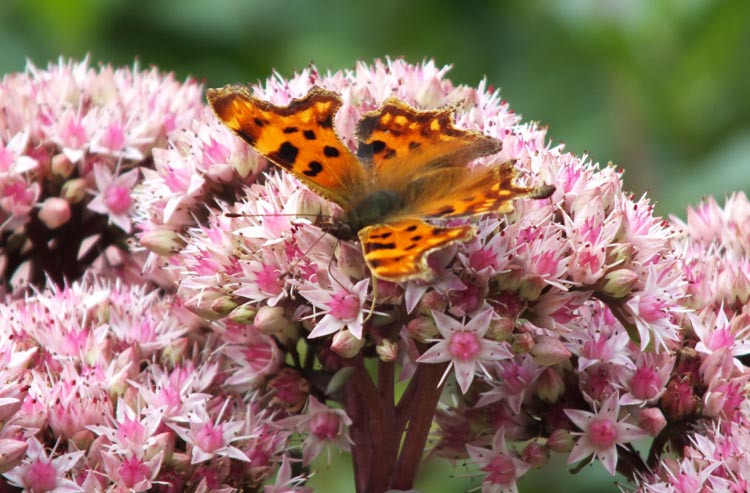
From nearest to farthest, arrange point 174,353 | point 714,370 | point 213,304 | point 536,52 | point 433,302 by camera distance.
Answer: point 433,302
point 213,304
point 714,370
point 174,353
point 536,52

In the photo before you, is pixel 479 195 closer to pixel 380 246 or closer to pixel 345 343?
pixel 380 246

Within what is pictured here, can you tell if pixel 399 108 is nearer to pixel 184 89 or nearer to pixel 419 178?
pixel 419 178

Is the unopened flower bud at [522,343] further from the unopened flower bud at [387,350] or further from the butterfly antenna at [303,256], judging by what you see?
the butterfly antenna at [303,256]

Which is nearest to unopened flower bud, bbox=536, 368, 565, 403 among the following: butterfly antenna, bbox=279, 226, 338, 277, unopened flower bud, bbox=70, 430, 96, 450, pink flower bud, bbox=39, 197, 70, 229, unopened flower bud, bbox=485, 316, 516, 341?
unopened flower bud, bbox=485, 316, 516, 341

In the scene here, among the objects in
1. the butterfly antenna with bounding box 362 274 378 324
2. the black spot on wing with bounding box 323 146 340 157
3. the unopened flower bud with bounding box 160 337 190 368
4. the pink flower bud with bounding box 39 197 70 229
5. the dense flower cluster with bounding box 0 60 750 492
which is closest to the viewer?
the butterfly antenna with bounding box 362 274 378 324

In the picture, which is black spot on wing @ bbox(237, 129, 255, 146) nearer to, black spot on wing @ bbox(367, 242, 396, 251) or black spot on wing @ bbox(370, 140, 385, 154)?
black spot on wing @ bbox(370, 140, 385, 154)

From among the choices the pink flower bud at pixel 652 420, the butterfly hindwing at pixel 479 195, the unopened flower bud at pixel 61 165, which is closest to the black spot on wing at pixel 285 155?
the butterfly hindwing at pixel 479 195

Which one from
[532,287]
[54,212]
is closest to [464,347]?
[532,287]
